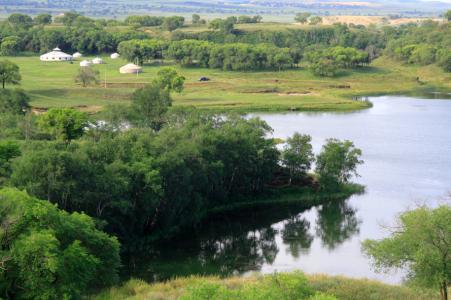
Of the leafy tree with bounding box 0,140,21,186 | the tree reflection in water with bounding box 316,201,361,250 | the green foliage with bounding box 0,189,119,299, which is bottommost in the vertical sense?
the tree reflection in water with bounding box 316,201,361,250

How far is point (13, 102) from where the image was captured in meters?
65.9

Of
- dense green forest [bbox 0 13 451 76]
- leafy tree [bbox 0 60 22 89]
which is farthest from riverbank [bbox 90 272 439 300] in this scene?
dense green forest [bbox 0 13 451 76]

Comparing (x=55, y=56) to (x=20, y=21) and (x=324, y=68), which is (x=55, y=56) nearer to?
(x=324, y=68)

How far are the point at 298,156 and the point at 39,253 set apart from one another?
2980 cm

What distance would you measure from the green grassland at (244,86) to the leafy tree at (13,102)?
21.4 ft

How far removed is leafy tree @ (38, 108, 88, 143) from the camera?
52781 millimetres

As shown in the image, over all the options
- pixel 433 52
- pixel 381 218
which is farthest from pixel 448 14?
pixel 381 218

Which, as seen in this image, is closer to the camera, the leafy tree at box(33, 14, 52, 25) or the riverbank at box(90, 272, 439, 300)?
the riverbank at box(90, 272, 439, 300)

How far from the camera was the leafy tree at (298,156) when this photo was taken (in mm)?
52375

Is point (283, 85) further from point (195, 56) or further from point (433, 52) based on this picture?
point (433, 52)

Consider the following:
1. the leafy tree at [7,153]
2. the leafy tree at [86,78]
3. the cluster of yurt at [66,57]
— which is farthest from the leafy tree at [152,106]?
the cluster of yurt at [66,57]

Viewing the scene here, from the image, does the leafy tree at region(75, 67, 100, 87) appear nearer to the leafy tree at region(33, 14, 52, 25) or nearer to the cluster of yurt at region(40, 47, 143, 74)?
the cluster of yurt at region(40, 47, 143, 74)

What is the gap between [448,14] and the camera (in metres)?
173

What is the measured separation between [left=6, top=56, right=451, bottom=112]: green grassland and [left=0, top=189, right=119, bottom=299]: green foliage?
1926 inches
